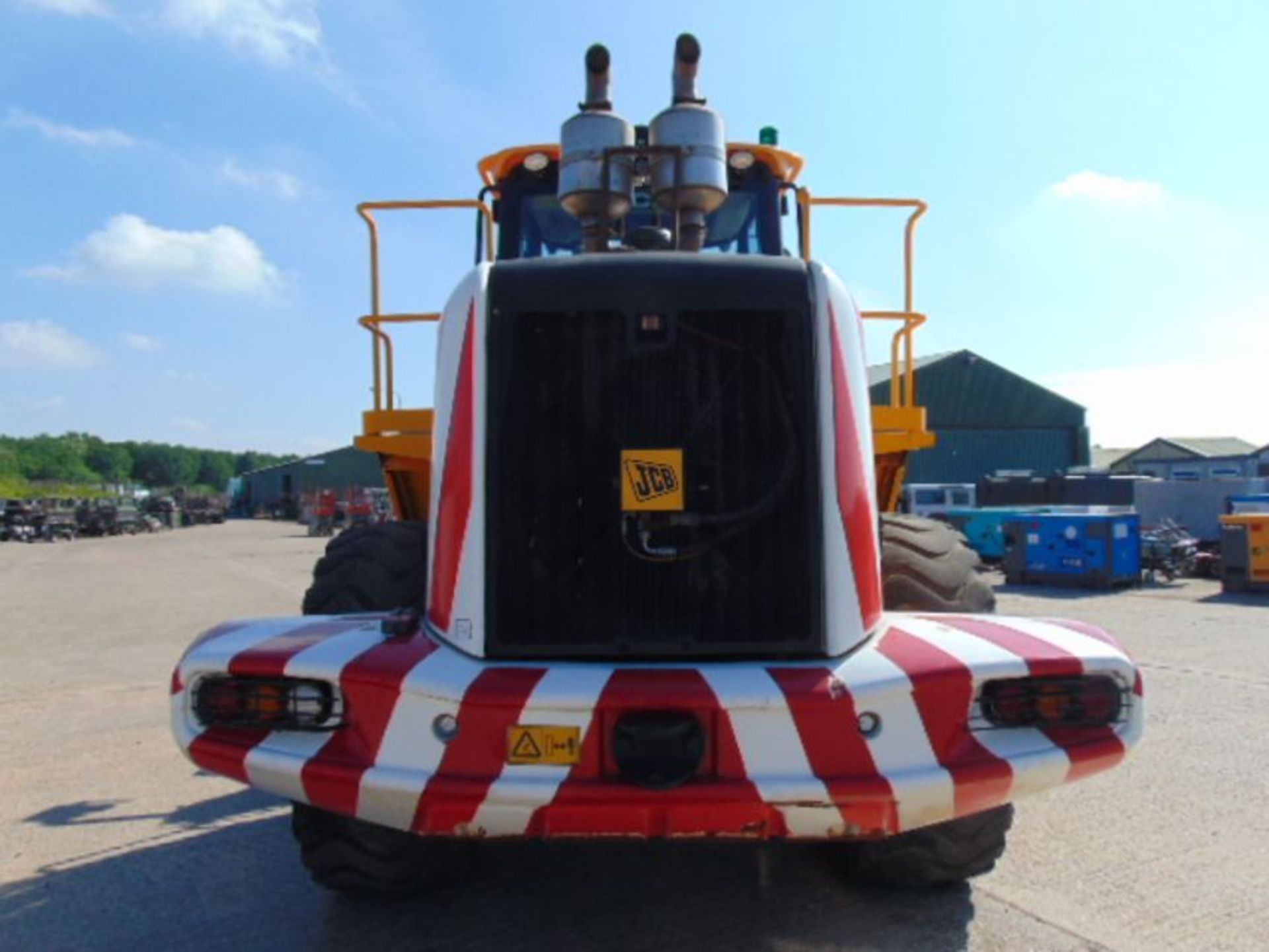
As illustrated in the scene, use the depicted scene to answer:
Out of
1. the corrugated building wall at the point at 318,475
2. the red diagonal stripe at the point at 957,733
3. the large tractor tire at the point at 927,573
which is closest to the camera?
the red diagonal stripe at the point at 957,733

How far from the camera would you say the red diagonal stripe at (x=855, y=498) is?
295 centimetres

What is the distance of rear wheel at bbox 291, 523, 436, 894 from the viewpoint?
10.6ft

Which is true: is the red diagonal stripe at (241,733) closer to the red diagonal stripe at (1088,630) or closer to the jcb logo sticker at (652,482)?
the jcb logo sticker at (652,482)

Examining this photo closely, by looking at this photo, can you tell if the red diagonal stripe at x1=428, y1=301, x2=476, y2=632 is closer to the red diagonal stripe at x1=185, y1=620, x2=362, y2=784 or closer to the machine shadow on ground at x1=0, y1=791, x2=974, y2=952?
the red diagonal stripe at x1=185, y1=620, x2=362, y2=784

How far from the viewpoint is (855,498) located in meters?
2.98

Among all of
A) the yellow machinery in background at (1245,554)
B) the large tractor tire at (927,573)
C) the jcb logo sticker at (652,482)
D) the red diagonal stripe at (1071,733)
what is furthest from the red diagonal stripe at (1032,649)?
the yellow machinery in background at (1245,554)

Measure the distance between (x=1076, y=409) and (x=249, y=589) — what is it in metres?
34.0

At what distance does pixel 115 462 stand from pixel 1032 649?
12637cm

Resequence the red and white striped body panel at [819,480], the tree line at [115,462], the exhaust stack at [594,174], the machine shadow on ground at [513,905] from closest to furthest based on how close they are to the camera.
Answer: the red and white striped body panel at [819,480], the machine shadow on ground at [513,905], the exhaust stack at [594,174], the tree line at [115,462]

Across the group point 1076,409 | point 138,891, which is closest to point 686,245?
Result: point 138,891

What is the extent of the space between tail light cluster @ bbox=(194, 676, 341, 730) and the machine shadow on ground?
84 cm

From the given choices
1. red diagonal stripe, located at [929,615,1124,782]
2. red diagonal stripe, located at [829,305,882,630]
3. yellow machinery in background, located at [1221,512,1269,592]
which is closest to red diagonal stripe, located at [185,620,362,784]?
red diagonal stripe, located at [829,305,882,630]

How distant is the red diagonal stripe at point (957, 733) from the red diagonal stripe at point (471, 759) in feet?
3.45

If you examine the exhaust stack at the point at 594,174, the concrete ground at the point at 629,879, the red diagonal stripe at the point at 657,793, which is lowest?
the concrete ground at the point at 629,879
